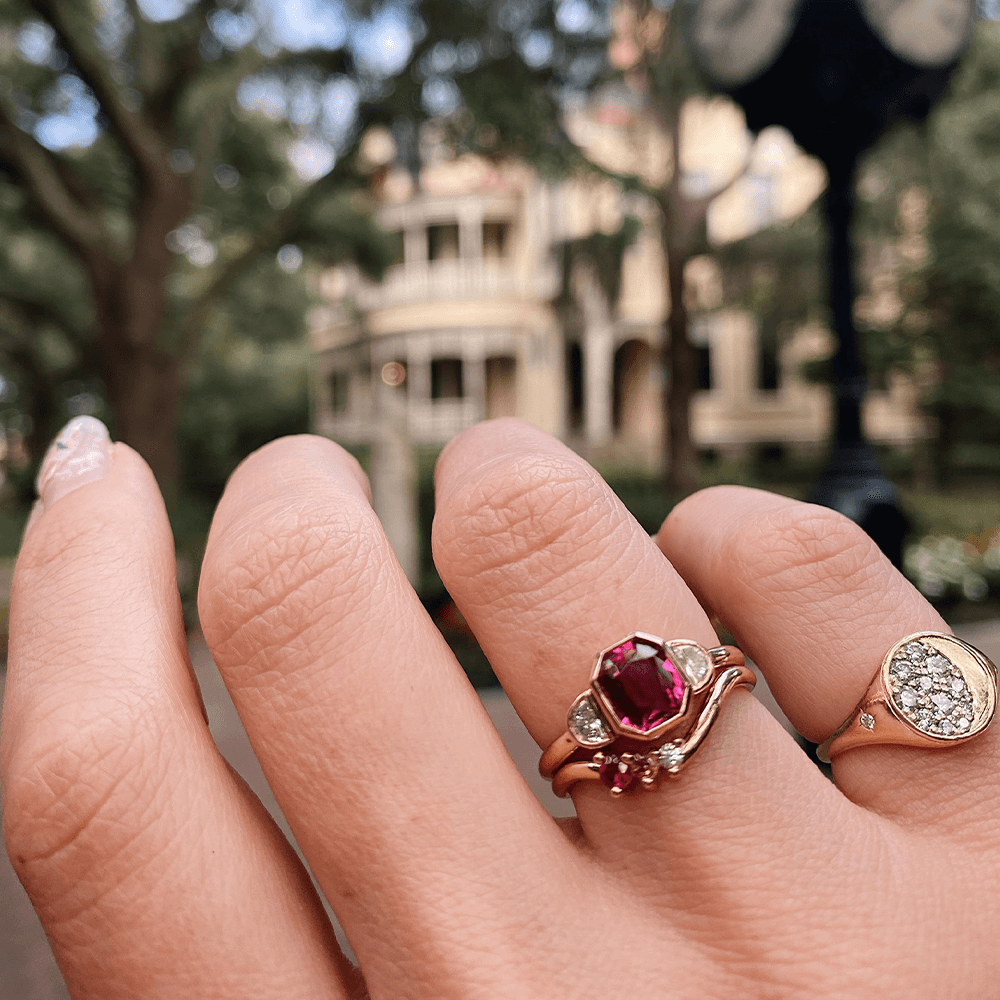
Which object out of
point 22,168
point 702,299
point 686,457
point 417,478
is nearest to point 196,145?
point 22,168

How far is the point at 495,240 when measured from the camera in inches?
997

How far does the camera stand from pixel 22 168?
8.83 m

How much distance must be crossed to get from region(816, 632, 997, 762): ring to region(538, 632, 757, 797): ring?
0.17 meters

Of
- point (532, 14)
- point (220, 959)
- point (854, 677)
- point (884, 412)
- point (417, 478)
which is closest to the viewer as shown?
point (220, 959)

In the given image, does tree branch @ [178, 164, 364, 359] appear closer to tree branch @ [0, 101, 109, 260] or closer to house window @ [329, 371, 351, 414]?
tree branch @ [0, 101, 109, 260]

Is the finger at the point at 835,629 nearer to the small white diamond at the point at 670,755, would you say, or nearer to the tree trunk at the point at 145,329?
the small white diamond at the point at 670,755

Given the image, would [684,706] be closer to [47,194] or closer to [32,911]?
[32,911]

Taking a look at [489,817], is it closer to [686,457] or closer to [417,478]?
[417,478]

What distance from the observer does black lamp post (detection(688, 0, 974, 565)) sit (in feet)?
9.24

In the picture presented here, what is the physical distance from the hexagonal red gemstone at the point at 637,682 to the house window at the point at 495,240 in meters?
25.5

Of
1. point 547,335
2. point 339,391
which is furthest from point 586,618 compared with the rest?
point 339,391

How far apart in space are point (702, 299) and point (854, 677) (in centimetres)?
1640

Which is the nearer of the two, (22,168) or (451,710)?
(451,710)

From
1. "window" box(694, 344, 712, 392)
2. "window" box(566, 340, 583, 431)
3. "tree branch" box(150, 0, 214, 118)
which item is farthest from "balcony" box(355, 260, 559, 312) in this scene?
"tree branch" box(150, 0, 214, 118)
